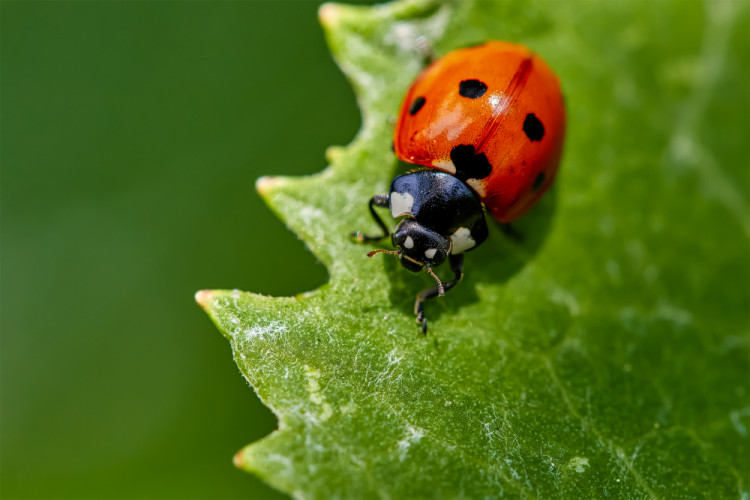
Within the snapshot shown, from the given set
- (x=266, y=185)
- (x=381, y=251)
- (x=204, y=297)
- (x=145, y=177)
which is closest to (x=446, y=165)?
(x=381, y=251)

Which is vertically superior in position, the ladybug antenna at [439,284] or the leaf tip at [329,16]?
the leaf tip at [329,16]

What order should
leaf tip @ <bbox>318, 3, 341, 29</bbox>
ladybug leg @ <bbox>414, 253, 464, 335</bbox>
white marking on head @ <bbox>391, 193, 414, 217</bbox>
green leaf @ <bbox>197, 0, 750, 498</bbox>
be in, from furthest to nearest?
leaf tip @ <bbox>318, 3, 341, 29</bbox>, white marking on head @ <bbox>391, 193, 414, 217</bbox>, ladybug leg @ <bbox>414, 253, 464, 335</bbox>, green leaf @ <bbox>197, 0, 750, 498</bbox>

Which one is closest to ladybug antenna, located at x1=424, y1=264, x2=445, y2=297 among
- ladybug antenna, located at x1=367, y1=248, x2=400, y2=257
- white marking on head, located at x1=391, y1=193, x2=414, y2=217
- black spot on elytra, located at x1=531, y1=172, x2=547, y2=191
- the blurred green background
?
ladybug antenna, located at x1=367, y1=248, x2=400, y2=257

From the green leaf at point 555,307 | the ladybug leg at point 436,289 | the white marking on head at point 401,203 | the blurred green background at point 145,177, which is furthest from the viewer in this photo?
the blurred green background at point 145,177

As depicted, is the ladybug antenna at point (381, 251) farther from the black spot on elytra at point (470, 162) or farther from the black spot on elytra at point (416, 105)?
the black spot on elytra at point (416, 105)

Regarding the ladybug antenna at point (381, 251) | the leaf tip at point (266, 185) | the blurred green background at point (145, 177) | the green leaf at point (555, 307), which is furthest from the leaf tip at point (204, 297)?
the blurred green background at point (145, 177)

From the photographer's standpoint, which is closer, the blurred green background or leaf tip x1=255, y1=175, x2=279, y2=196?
leaf tip x1=255, y1=175, x2=279, y2=196

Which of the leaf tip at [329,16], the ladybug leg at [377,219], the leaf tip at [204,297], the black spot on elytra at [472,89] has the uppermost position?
the leaf tip at [329,16]

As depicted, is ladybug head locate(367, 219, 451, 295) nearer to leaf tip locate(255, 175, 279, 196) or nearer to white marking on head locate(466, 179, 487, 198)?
white marking on head locate(466, 179, 487, 198)
